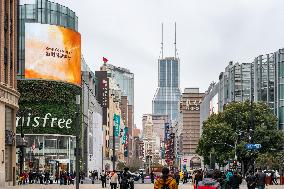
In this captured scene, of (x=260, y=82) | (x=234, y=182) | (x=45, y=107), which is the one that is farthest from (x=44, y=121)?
(x=234, y=182)

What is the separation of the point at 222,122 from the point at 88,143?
4195 centimetres

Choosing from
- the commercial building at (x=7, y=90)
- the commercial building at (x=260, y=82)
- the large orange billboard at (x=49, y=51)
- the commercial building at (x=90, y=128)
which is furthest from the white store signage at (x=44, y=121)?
the commercial building at (x=7, y=90)

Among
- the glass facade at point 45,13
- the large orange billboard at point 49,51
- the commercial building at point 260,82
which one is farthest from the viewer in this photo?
the glass facade at point 45,13

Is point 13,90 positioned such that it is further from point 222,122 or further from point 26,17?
point 26,17

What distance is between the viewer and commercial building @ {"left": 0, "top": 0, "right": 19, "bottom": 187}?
53438 millimetres

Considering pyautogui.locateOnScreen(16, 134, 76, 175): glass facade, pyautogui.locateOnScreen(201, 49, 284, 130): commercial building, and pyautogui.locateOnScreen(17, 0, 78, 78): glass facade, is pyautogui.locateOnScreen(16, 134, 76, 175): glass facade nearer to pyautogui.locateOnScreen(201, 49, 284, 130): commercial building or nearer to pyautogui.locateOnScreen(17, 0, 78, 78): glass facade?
pyautogui.locateOnScreen(17, 0, 78, 78): glass facade

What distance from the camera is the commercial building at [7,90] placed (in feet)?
175

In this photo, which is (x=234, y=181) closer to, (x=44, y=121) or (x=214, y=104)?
(x=44, y=121)

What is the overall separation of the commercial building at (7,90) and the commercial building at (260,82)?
126 ft

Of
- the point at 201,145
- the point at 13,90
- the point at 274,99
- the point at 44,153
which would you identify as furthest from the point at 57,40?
the point at 13,90

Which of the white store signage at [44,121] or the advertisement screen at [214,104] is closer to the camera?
the white store signage at [44,121]

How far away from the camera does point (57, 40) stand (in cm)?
10769

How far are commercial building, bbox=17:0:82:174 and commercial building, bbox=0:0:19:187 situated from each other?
1812 inches

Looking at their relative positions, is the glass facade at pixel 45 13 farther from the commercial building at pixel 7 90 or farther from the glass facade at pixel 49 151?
the commercial building at pixel 7 90
